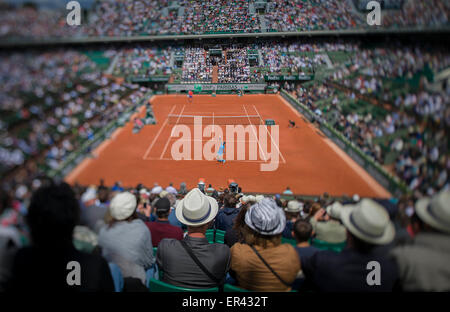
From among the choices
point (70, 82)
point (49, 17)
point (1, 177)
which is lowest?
point (1, 177)

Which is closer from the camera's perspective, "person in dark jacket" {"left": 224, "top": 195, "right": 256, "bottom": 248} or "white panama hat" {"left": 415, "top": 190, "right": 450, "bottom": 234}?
"white panama hat" {"left": 415, "top": 190, "right": 450, "bottom": 234}

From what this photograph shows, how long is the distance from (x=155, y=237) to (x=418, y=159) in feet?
9.39

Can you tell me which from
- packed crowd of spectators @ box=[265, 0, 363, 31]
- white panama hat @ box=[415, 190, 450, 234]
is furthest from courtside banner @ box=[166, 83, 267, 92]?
white panama hat @ box=[415, 190, 450, 234]

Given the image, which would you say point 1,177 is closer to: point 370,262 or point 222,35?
point 370,262

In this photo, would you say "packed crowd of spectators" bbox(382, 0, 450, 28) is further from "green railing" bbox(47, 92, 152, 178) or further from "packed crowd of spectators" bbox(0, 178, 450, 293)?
"green railing" bbox(47, 92, 152, 178)

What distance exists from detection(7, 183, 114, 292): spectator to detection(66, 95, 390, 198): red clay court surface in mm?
765

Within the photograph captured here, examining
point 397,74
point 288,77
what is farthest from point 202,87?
point 397,74

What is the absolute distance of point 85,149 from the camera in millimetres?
2539

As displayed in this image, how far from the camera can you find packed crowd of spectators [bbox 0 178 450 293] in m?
1.63

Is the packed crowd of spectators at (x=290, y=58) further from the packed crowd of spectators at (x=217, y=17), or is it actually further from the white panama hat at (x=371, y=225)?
the white panama hat at (x=371, y=225)

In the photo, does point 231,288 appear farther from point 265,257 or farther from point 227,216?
point 227,216

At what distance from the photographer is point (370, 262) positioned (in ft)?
5.59

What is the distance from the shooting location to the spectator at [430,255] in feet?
5.40

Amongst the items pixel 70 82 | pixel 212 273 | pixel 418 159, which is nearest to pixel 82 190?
pixel 70 82
